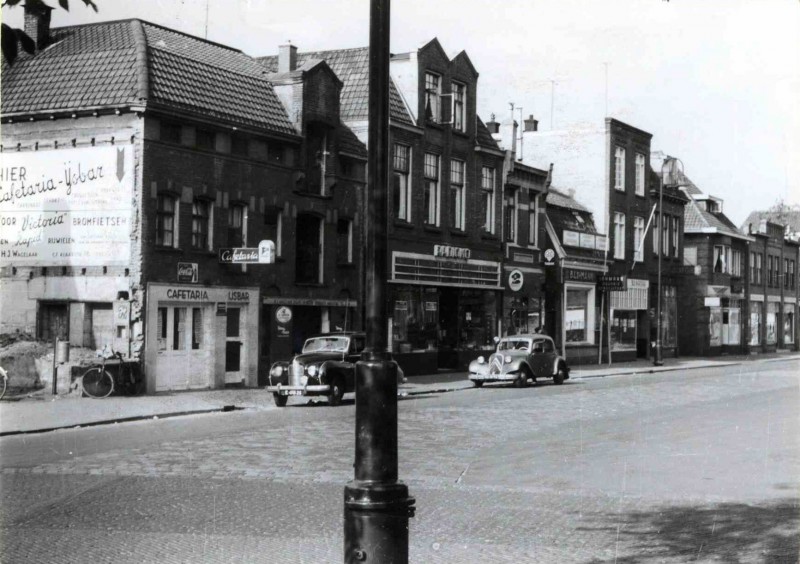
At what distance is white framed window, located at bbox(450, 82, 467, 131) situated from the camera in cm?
3678

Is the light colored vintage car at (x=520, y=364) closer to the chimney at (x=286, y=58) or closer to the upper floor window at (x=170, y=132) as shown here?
the chimney at (x=286, y=58)

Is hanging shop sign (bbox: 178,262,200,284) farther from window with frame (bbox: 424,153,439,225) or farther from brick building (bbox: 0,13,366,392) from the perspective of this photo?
window with frame (bbox: 424,153,439,225)

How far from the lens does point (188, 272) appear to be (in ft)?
82.4

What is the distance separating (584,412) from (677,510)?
10.8m

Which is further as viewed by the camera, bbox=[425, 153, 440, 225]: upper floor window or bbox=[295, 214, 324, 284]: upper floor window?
bbox=[425, 153, 440, 225]: upper floor window

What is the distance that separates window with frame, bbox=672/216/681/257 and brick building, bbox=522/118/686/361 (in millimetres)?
992

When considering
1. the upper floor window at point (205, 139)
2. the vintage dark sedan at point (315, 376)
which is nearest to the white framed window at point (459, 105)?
the upper floor window at point (205, 139)

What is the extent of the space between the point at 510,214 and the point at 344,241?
11622mm

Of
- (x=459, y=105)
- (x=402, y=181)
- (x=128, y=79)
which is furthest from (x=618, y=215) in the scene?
(x=128, y=79)

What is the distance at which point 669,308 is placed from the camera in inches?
2176

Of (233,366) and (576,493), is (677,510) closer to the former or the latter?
(576,493)

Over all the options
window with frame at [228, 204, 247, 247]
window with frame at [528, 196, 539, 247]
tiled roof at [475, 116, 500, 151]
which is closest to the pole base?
window with frame at [228, 204, 247, 247]

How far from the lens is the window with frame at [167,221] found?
24.5 metres

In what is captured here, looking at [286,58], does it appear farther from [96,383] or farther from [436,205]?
[96,383]
